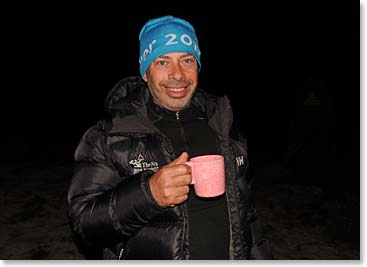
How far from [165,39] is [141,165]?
2.59 feet

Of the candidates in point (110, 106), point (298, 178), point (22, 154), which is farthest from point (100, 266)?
point (22, 154)

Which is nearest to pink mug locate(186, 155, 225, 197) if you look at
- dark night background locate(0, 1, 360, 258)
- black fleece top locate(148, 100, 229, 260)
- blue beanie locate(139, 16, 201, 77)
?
black fleece top locate(148, 100, 229, 260)

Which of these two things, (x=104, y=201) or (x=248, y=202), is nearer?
(x=104, y=201)

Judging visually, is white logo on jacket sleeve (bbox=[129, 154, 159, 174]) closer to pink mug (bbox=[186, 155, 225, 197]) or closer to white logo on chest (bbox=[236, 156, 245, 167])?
pink mug (bbox=[186, 155, 225, 197])

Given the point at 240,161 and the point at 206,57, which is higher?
the point at 206,57

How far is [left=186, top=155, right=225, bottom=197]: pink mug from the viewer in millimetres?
1608

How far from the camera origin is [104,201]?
1614 millimetres

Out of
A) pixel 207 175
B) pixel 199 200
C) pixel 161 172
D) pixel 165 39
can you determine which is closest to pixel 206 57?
pixel 165 39

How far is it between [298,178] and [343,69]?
14.9 m

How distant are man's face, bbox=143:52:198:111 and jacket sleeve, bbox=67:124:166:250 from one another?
470mm

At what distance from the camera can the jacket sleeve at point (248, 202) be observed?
6.59 ft

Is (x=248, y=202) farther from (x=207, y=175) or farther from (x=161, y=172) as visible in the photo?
(x=161, y=172)

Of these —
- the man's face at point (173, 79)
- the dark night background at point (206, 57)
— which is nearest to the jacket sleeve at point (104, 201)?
the man's face at point (173, 79)

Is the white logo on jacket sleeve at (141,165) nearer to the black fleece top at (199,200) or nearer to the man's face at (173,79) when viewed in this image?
the black fleece top at (199,200)
